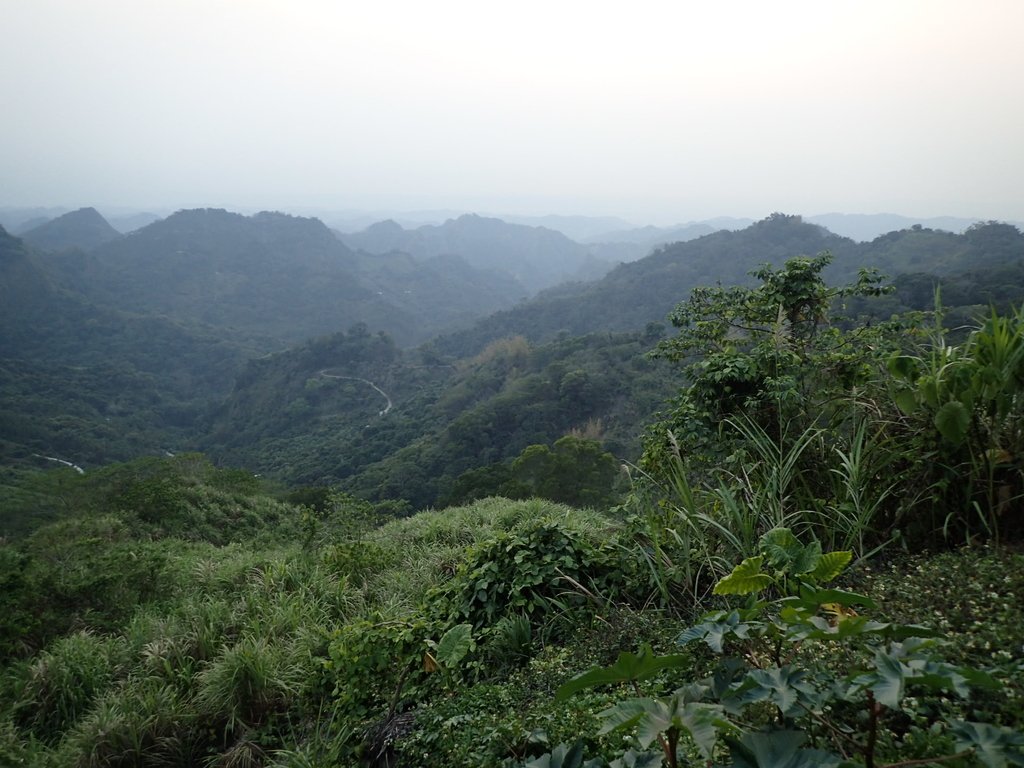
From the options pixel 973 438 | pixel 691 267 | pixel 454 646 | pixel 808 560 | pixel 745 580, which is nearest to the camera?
pixel 745 580

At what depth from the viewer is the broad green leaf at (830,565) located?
1.66 m

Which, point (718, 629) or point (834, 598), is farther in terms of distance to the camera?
point (718, 629)

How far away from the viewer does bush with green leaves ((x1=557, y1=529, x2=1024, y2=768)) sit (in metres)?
0.99

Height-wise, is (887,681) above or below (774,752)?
above

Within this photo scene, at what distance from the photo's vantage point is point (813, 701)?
1.08m

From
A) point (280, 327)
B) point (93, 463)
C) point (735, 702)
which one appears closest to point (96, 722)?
point (735, 702)

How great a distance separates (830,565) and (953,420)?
3.42ft

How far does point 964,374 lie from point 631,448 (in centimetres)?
2274

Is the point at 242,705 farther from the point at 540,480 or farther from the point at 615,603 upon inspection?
the point at 540,480

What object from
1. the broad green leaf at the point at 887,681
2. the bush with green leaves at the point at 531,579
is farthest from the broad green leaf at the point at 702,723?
the bush with green leaves at the point at 531,579

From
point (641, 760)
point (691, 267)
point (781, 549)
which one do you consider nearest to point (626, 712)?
point (641, 760)

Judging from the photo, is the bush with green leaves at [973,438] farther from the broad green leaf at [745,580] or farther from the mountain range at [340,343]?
the broad green leaf at [745,580]

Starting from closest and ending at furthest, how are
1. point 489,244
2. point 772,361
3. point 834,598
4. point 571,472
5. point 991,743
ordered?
point 991,743, point 834,598, point 772,361, point 571,472, point 489,244

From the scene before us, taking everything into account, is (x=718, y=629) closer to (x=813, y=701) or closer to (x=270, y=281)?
(x=813, y=701)
